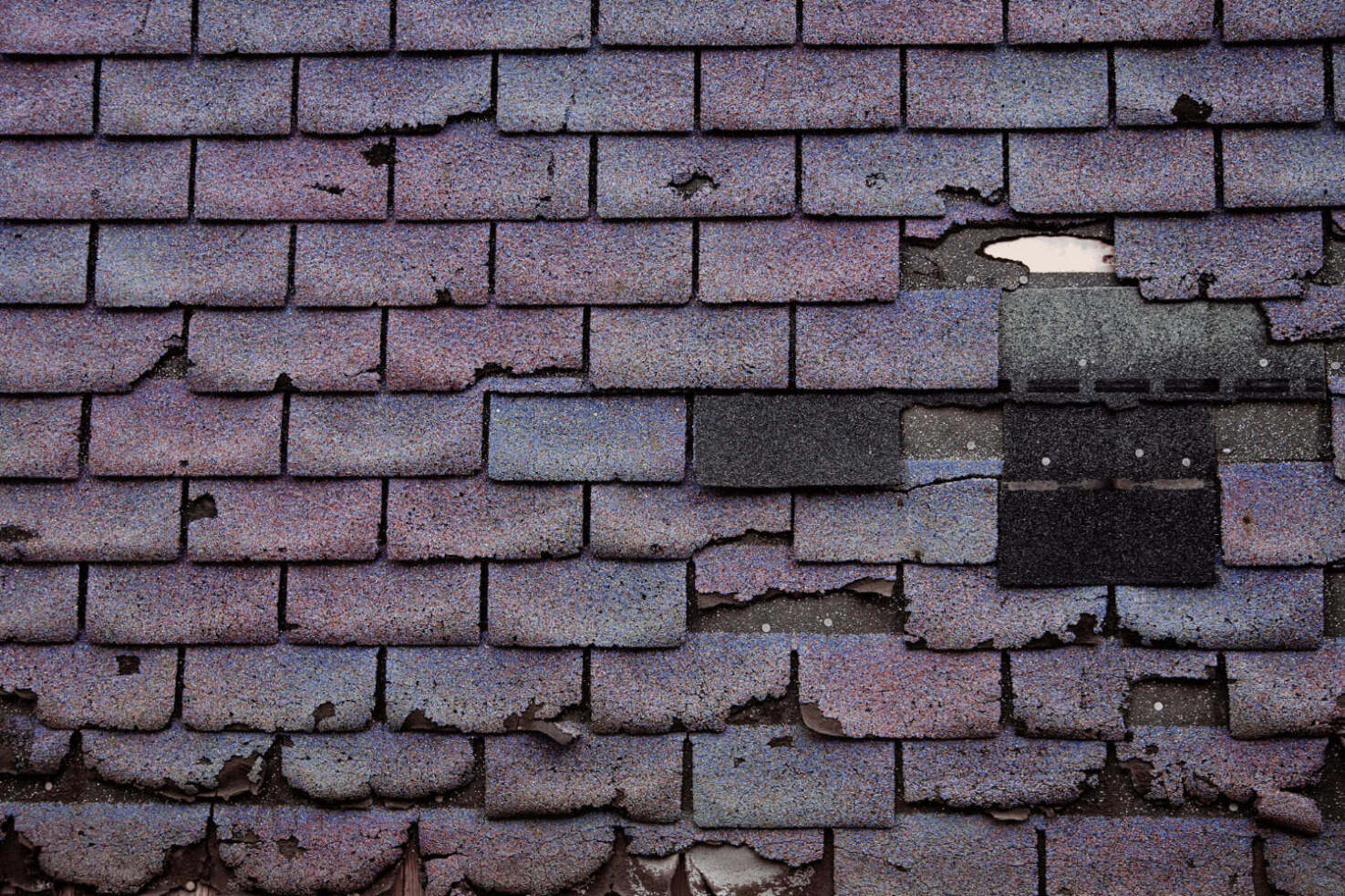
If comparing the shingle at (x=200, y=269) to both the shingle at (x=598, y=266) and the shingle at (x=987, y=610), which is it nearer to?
the shingle at (x=598, y=266)

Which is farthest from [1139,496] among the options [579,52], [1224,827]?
[579,52]

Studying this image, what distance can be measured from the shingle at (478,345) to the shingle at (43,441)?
29.7 inches

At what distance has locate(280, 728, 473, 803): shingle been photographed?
2.38 m

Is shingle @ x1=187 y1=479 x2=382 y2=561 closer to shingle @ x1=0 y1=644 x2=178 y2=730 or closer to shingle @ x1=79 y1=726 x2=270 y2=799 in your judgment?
shingle @ x1=0 y1=644 x2=178 y2=730

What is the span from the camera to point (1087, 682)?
7.72ft

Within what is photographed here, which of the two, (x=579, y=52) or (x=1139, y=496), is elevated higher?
(x=579, y=52)

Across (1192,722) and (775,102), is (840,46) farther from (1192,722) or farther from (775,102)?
(1192,722)

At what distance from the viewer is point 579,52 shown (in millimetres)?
2445

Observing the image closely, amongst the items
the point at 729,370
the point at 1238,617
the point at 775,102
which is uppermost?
the point at 775,102

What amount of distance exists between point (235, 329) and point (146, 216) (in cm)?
35

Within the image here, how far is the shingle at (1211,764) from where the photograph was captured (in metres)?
2.32

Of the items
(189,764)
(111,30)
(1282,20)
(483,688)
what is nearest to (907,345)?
(1282,20)

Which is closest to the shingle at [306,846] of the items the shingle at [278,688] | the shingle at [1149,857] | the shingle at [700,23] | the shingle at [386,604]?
the shingle at [278,688]

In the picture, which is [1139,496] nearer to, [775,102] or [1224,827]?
[1224,827]
